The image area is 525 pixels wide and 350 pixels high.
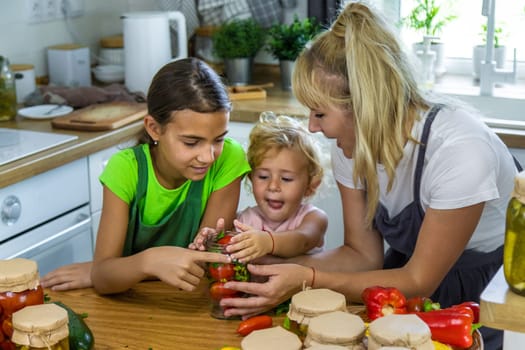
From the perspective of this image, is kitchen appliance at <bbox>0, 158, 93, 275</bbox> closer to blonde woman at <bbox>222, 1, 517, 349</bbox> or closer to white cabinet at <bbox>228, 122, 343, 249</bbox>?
white cabinet at <bbox>228, 122, 343, 249</bbox>

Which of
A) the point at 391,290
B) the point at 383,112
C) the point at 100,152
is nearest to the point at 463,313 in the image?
the point at 391,290

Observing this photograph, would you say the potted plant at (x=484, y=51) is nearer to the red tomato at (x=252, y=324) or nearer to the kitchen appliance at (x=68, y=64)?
the kitchen appliance at (x=68, y=64)

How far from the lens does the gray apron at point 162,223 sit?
187 centimetres

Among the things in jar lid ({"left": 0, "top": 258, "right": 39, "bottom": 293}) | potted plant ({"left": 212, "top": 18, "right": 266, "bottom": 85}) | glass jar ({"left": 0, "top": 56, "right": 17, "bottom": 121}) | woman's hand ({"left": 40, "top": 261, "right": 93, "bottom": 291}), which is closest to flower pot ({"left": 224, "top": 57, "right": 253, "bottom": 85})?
potted plant ({"left": 212, "top": 18, "right": 266, "bottom": 85})

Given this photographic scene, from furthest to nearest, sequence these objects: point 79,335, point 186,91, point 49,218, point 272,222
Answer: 1. point 49,218
2. point 272,222
3. point 186,91
4. point 79,335

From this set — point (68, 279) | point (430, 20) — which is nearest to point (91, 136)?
point (68, 279)

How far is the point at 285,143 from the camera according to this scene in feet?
6.39

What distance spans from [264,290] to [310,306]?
26 centimetres

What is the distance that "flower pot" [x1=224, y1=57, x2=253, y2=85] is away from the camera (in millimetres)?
3359

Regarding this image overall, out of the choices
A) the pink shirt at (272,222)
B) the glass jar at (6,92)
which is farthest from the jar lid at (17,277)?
the glass jar at (6,92)

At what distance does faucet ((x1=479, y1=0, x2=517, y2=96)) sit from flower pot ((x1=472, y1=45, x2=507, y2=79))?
53 mm

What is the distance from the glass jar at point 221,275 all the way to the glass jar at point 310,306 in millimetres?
229

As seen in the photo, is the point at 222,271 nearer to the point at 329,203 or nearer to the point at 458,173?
the point at 458,173

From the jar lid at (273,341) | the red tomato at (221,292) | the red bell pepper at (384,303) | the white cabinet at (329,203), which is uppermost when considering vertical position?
the jar lid at (273,341)
